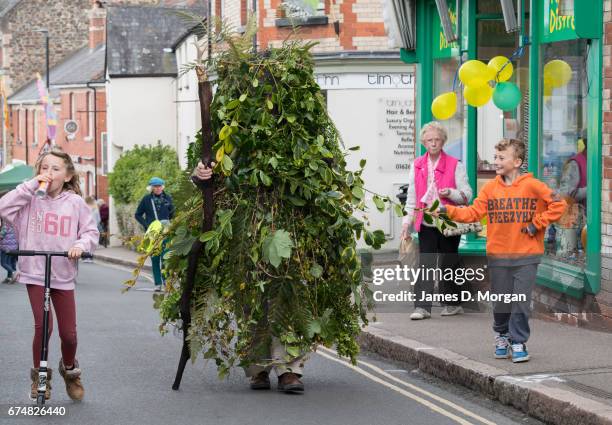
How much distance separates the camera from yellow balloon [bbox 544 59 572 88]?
1138cm

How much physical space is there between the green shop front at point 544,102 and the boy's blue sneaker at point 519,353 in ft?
6.56

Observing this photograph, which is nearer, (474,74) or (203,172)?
(203,172)

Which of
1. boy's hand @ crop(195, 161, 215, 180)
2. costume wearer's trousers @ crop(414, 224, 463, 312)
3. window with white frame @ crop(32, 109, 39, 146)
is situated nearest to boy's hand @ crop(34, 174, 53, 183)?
boy's hand @ crop(195, 161, 215, 180)

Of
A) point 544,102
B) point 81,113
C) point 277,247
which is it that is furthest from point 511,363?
point 81,113

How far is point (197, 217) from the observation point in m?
8.17

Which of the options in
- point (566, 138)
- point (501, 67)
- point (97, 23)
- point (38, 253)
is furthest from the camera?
point (97, 23)

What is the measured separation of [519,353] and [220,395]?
2.26 metres

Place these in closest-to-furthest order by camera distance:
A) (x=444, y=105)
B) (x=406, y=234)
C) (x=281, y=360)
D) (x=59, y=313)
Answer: (x=59, y=313)
(x=281, y=360)
(x=406, y=234)
(x=444, y=105)

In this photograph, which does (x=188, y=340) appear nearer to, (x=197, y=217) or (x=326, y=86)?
(x=197, y=217)

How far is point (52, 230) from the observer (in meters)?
7.58

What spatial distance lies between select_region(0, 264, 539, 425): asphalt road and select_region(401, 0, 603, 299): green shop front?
236cm

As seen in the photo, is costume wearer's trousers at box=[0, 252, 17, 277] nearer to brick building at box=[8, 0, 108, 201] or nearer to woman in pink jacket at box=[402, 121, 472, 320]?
woman in pink jacket at box=[402, 121, 472, 320]

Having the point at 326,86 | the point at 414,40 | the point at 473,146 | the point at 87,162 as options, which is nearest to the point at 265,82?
the point at 473,146

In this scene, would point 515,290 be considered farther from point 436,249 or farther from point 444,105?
point 444,105
